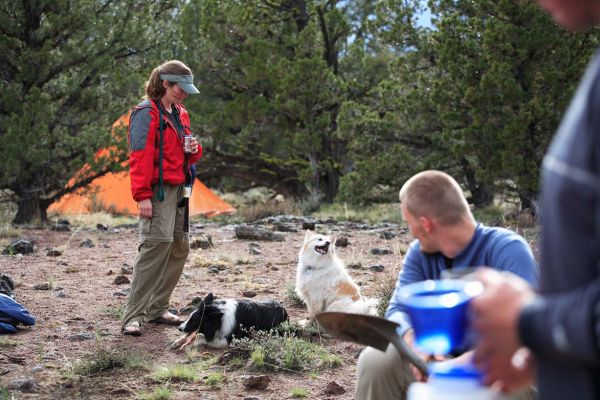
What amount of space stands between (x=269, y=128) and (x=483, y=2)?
7.45 m

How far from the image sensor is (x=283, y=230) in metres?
13.0

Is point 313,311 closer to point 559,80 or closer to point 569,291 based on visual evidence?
point 569,291

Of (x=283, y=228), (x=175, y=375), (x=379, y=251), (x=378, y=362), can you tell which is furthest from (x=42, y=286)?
(x=283, y=228)

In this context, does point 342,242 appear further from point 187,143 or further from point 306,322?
point 187,143

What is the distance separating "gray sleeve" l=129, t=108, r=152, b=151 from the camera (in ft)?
18.7

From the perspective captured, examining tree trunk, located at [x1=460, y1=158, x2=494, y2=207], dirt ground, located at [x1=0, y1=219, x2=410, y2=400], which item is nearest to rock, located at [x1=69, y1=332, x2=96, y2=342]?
dirt ground, located at [x1=0, y1=219, x2=410, y2=400]

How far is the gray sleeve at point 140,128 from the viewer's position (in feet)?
18.7

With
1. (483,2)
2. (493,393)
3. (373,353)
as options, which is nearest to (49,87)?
(483,2)

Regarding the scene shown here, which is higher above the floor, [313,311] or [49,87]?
[49,87]

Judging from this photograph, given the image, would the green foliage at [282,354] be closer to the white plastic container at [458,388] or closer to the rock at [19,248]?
the white plastic container at [458,388]

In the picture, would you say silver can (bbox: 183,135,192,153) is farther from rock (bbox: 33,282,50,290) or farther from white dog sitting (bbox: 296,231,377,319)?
rock (bbox: 33,282,50,290)

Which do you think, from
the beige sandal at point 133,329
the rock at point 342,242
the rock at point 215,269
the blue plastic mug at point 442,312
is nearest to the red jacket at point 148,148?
the beige sandal at point 133,329

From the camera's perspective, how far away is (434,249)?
9.84 feet

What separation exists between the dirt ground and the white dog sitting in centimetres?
31
